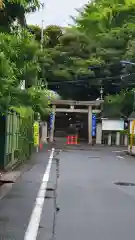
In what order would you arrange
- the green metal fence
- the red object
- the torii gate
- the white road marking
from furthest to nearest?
the torii gate, the red object, the green metal fence, the white road marking

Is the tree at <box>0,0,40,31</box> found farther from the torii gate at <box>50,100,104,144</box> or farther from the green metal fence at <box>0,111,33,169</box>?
the torii gate at <box>50,100,104,144</box>

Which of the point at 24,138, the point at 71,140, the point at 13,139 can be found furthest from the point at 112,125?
the point at 13,139

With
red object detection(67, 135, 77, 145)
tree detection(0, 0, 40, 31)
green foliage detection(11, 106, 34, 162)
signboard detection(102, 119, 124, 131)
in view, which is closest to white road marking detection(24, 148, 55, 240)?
tree detection(0, 0, 40, 31)

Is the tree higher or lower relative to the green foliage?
higher

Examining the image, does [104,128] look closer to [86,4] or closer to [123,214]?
[86,4]

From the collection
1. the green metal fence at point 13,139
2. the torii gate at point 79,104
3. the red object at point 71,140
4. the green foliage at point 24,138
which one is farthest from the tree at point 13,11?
the torii gate at point 79,104

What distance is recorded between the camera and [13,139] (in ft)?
66.7

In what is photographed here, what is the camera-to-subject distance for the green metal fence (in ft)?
57.2

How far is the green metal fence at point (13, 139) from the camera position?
1742 centimetres

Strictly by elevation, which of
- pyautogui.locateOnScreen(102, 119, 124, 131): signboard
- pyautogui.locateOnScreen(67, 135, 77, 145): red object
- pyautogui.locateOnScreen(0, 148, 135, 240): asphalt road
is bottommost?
pyautogui.locateOnScreen(0, 148, 135, 240): asphalt road

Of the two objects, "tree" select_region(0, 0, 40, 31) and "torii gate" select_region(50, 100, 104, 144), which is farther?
"torii gate" select_region(50, 100, 104, 144)

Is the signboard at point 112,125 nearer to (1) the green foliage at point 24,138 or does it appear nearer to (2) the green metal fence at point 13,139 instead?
(1) the green foliage at point 24,138

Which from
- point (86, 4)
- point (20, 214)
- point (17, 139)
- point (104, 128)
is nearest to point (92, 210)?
point (20, 214)

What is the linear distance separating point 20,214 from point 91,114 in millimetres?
41996
